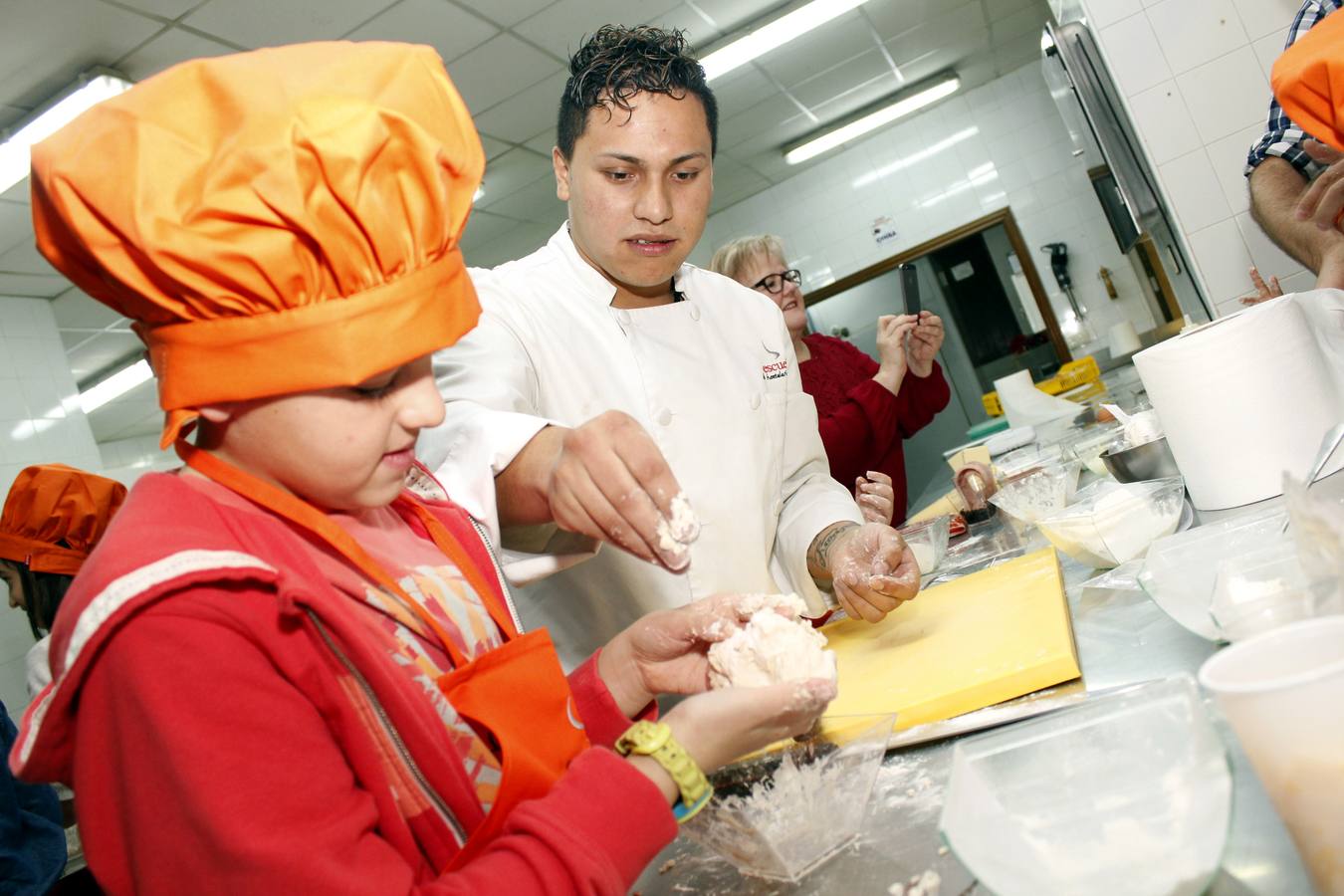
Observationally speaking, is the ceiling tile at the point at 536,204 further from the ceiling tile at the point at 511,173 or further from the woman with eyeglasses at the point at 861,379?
the woman with eyeglasses at the point at 861,379

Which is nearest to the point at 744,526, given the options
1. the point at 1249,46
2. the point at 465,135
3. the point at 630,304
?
the point at 630,304

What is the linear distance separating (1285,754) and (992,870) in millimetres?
173

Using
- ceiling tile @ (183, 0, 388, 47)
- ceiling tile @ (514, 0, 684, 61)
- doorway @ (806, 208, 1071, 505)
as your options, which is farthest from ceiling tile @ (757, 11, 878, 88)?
ceiling tile @ (183, 0, 388, 47)

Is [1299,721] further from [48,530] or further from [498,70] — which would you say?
[498,70]

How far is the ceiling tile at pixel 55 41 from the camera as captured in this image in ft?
10.7

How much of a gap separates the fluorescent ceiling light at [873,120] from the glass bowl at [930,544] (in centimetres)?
618

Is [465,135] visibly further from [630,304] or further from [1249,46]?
[1249,46]

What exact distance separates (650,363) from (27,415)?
526 cm

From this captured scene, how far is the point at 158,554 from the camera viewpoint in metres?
0.66

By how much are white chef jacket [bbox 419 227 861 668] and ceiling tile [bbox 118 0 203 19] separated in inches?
103

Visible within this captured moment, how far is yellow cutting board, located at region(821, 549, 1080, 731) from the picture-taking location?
968mm

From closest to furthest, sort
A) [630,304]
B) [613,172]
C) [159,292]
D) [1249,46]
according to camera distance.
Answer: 1. [159,292]
2. [613,172]
3. [630,304]
4. [1249,46]

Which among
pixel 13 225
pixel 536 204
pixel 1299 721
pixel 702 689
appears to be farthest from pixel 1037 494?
pixel 536 204

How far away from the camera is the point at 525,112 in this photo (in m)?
5.09
